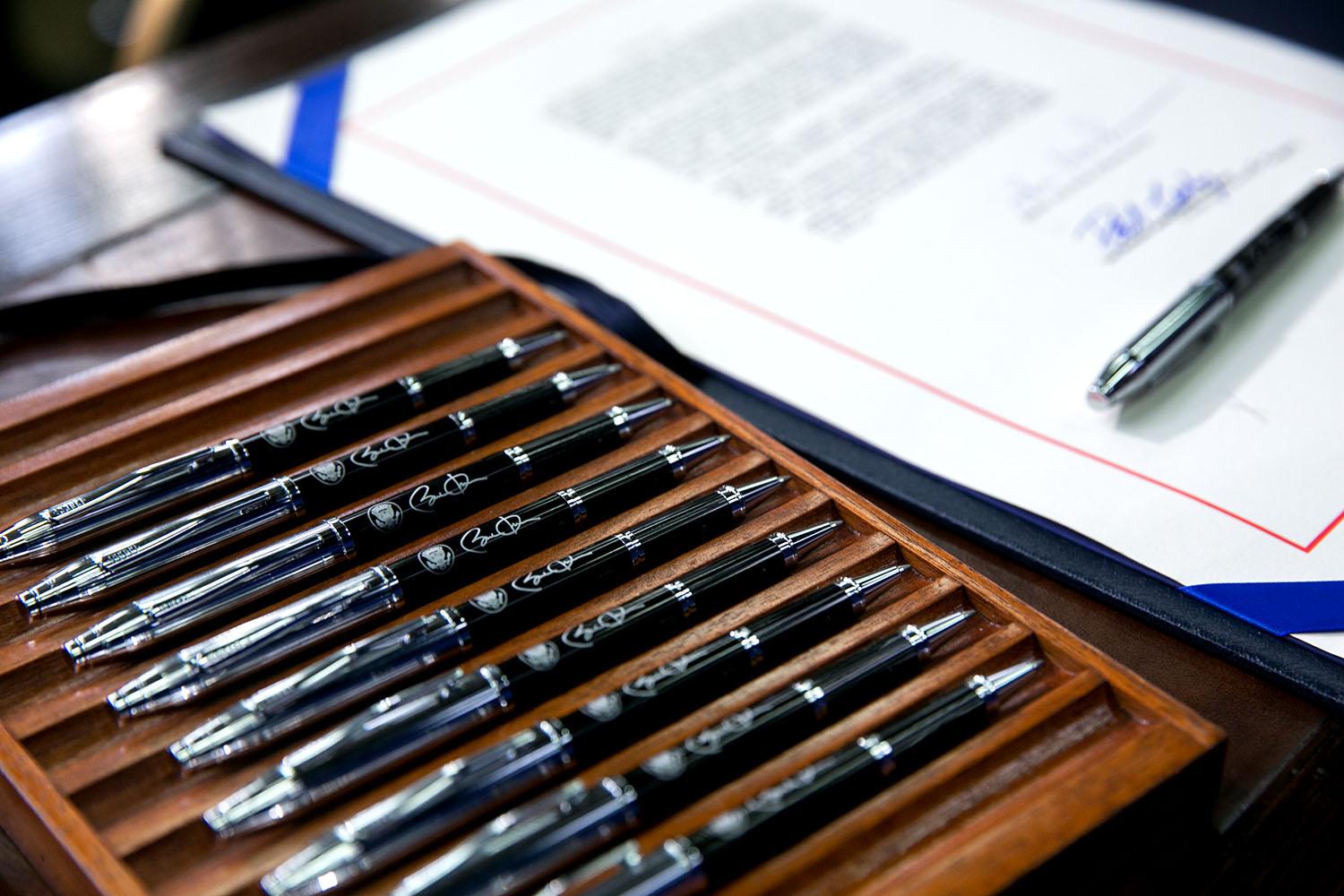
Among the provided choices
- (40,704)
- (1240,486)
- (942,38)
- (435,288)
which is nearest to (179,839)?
(40,704)

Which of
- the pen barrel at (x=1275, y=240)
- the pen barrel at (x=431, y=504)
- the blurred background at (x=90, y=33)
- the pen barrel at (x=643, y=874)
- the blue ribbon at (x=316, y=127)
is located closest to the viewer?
the pen barrel at (x=643, y=874)

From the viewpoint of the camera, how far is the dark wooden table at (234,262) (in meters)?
0.39

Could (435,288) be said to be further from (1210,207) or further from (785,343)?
(1210,207)

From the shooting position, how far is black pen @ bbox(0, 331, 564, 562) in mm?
434

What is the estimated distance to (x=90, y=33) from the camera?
3.93 feet

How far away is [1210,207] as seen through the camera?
641mm
